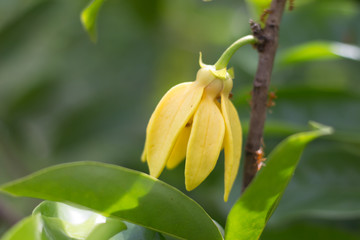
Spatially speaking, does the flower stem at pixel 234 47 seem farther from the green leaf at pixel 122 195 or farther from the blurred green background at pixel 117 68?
the blurred green background at pixel 117 68

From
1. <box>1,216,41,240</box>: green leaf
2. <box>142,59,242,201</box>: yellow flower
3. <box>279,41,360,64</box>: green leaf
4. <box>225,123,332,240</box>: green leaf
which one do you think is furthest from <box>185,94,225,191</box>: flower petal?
<box>279,41,360,64</box>: green leaf

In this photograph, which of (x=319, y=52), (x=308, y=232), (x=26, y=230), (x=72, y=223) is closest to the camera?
(x=26, y=230)

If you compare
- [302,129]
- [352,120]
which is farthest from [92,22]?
[352,120]

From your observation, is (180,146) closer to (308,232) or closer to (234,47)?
(234,47)

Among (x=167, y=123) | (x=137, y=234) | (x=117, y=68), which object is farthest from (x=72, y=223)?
(x=117, y=68)

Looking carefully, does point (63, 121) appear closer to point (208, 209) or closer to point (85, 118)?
point (85, 118)

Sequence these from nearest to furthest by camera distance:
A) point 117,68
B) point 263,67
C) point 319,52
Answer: point 263,67
point 319,52
point 117,68

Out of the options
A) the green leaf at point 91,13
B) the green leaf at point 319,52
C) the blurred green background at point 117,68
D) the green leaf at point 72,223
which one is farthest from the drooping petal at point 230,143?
the blurred green background at point 117,68
